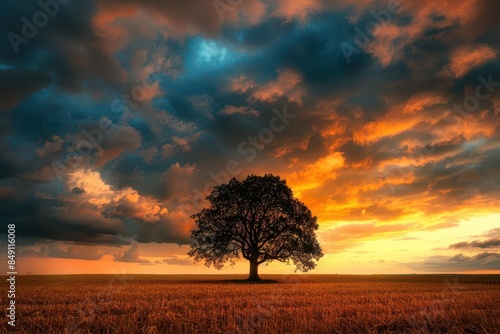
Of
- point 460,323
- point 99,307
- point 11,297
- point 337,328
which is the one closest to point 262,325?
point 337,328

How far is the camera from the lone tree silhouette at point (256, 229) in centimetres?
5147

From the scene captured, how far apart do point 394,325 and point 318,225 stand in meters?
42.5

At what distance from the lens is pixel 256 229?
5253 centimetres

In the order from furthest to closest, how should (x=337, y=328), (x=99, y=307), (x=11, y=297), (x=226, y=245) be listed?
(x=226, y=245)
(x=11, y=297)
(x=99, y=307)
(x=337, y=328)

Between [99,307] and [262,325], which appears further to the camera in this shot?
[99,307]

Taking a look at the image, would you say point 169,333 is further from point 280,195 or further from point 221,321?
point 280,195

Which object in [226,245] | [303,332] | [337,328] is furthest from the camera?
[226,245]

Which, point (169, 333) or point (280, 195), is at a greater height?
point (280, 195)

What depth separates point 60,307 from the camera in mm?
15766

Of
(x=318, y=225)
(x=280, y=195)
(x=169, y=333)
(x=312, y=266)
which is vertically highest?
(x=280, y=195)

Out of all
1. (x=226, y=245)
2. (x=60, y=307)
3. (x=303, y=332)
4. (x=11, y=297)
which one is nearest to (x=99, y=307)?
(x=60, y=307)

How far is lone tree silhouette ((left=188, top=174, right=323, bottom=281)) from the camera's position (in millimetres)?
51469

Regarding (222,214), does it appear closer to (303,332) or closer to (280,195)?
(280,195)

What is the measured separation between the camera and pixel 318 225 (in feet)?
177
